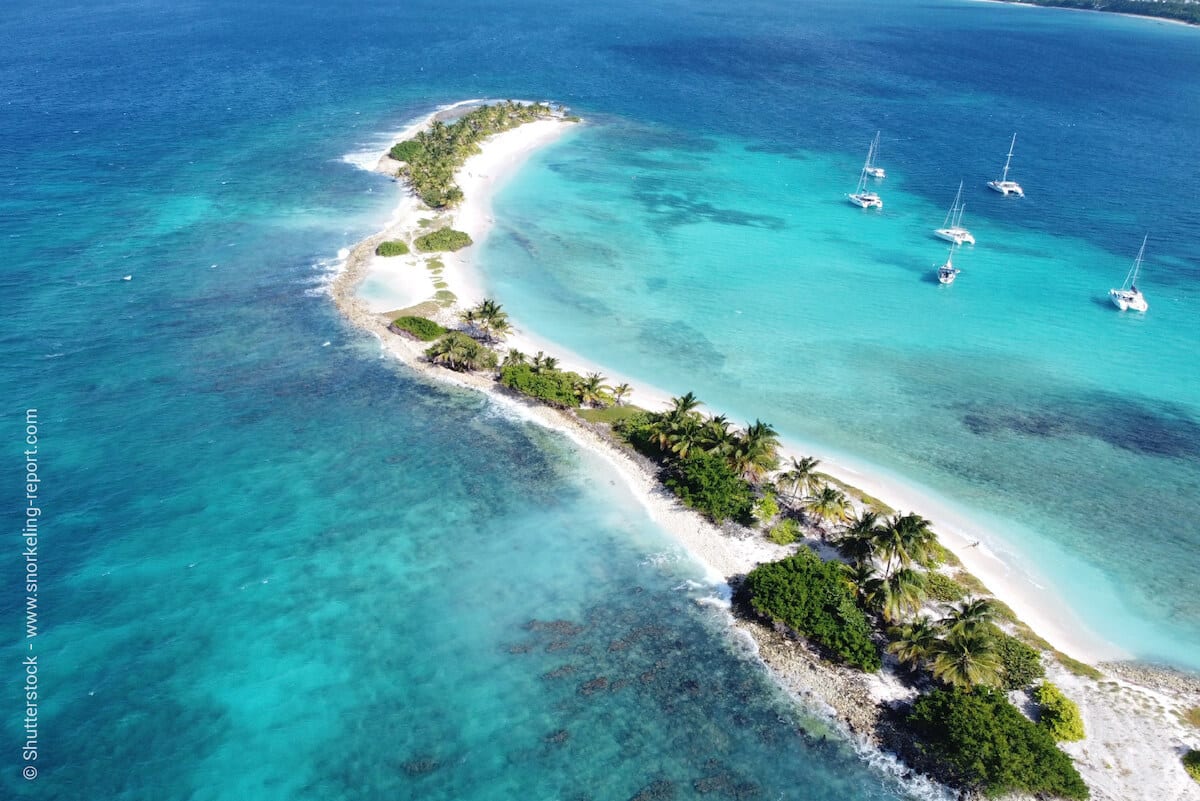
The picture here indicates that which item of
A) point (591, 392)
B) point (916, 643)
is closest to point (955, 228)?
point (591, 392)

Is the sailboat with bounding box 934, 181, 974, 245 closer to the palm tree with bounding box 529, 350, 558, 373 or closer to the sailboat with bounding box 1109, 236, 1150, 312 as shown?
the sailboat with bounding box 1109, 236, 1150, 312

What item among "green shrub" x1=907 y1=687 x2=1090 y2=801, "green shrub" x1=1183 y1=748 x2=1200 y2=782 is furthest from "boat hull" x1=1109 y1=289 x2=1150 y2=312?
"green shrub" x1=907 y1=687 x2=1090 y2=801

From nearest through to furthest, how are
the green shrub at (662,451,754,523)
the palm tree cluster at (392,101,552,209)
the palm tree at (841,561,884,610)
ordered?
the palm tree at (841,561,884,610), the green shrub at (662,451,754,523), the palm tree cluster at (392,101,552,209)

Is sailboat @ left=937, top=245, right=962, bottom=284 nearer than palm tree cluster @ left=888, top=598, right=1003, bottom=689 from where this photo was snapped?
No

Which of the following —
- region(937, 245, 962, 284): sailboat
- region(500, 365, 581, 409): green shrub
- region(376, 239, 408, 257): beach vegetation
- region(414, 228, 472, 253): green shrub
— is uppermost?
region(937, 245, 962, 284): sailboat

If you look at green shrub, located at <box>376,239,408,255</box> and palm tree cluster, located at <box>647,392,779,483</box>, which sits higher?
green shrub, located at <box>376,239,408,255</box>

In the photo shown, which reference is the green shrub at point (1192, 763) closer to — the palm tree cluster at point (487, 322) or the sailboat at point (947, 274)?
the palm tree cluster at point (487, 322)

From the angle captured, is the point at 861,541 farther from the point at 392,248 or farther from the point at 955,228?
the point at 955,228
